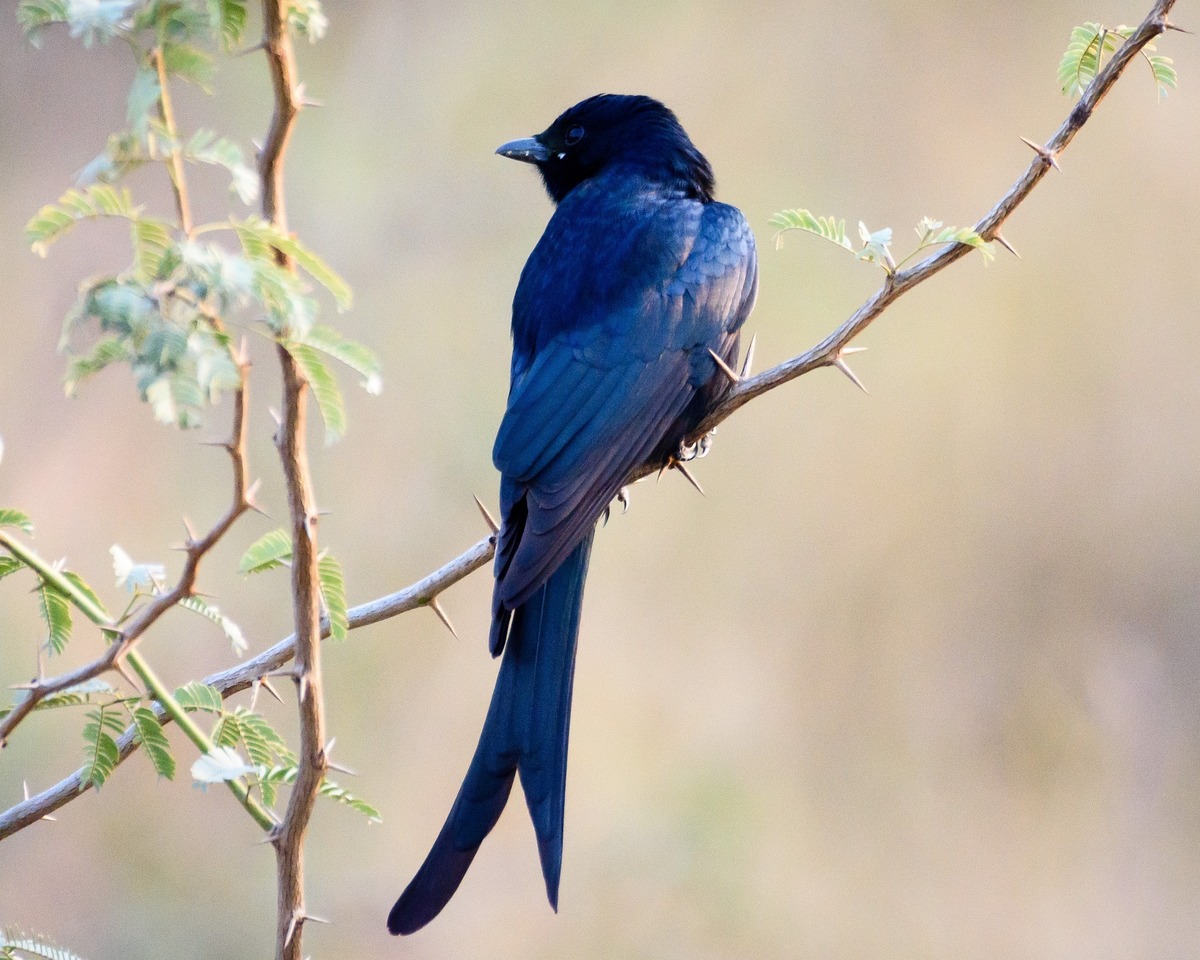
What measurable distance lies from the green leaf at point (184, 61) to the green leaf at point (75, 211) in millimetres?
137

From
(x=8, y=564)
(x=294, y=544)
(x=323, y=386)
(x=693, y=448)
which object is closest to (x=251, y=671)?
(x=8, y=564)

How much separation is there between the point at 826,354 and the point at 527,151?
5.95 ft

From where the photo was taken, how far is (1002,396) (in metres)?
5.36

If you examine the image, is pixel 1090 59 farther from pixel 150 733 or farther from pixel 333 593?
pixel 150 733

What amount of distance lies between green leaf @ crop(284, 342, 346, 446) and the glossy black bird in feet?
2.76

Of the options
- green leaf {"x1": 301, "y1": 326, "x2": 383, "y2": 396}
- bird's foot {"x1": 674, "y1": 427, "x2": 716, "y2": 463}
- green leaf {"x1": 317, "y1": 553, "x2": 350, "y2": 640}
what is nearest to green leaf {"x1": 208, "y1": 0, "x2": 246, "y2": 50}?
green leaf {"x1": 301, "y1": 326, "x2": 383, "y2": 396}

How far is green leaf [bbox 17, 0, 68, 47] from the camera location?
1291mm

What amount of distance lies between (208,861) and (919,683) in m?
2.88

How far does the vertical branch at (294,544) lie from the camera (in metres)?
1.31

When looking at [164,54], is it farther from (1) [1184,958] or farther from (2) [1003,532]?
(1) [1184,958]

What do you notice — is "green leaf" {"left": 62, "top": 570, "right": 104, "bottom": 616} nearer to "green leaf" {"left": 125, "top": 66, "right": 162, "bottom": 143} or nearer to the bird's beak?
"green leaf" {"left": 125, "top": 66, "right": 162, "bottom": 143}

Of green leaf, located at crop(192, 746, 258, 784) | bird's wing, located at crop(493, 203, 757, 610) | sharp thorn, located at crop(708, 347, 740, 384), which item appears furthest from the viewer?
bird's wing, located at crop(493, 203, 757, 610)

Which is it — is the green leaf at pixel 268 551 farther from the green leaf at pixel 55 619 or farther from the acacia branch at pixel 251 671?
the green leaf at pixel 55 619

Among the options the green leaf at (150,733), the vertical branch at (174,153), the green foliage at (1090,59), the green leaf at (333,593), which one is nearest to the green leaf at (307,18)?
the vertical branch at (174,153)
